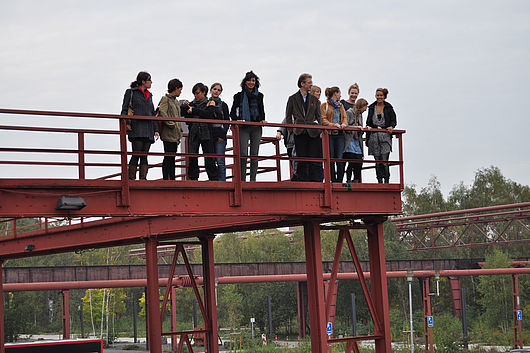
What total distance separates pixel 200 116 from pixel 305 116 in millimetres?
1778

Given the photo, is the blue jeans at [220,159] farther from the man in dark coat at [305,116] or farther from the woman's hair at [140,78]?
the woman's hair at [140,78]

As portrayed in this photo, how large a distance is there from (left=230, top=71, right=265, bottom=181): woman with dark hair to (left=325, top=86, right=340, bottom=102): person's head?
145cm

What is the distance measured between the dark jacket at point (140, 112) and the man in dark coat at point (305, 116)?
2.42 m

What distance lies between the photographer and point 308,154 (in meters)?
13.3

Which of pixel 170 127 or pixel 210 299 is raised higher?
pixel 170 127

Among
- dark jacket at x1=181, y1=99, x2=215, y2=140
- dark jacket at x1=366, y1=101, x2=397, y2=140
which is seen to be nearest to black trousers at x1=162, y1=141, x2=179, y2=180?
dark jacket at x1=181, y1=99, x2=215, y2=140

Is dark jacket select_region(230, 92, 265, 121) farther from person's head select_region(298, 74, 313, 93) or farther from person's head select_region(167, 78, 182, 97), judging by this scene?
person's head select_region(167, 78, 182, 97)

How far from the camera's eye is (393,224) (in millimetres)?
73438

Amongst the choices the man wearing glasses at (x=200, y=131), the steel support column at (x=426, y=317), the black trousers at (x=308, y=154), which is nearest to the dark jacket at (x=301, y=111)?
the black trousers at (x=308, y=154)

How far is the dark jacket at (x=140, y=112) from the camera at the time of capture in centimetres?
1166

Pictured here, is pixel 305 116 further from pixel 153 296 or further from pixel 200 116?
pixel 153 296

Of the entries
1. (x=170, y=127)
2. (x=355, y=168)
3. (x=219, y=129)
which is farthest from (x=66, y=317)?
(x=170, y=127)

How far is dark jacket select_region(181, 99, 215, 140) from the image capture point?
12.3 metres

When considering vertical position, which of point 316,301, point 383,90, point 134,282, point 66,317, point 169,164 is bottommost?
point 66,317
